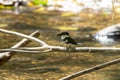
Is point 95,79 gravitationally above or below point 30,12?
below

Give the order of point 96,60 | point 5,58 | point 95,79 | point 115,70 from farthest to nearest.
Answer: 1. point 96,60
2. point 115,70
3. point 95,79
4. point 5,58

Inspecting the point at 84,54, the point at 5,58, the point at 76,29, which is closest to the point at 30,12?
the point at 76,29

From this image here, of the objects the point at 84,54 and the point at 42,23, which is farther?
the point at 42,23

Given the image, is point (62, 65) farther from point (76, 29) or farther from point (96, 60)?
point (76, 29)

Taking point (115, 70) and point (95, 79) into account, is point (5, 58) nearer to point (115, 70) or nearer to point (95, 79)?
point (95, 79)

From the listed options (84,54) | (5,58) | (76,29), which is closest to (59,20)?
(76,29)

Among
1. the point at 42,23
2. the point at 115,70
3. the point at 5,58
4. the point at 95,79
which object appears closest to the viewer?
the point at 5,58
